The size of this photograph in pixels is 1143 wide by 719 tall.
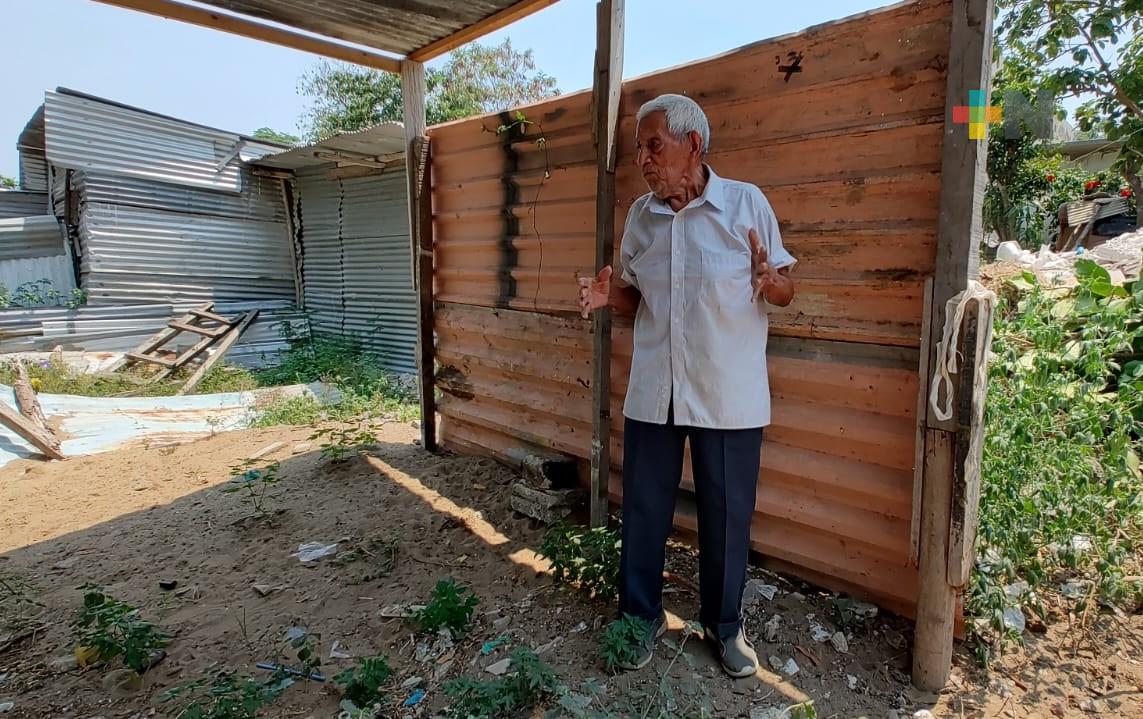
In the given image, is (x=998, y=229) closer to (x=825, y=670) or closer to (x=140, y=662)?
(x=825, y=670)

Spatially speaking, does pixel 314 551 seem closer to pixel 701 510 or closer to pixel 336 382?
pixel 701 510

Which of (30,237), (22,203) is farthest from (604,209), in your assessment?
(22,203)

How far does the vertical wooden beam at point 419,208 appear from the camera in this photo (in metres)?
4.77

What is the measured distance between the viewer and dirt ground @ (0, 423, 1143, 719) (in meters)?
2.26

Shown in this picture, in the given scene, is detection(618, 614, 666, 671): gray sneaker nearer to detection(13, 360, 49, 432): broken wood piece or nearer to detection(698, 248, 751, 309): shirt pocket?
detection(698, 248, 751, 309): shirt pocket

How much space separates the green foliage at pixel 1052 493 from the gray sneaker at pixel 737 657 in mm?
892

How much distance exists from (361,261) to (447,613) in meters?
8.97

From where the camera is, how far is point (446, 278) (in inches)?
192

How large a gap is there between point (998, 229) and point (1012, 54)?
773 cm

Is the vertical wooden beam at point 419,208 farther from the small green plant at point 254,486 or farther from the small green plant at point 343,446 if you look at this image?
the small green plant at point 254,486

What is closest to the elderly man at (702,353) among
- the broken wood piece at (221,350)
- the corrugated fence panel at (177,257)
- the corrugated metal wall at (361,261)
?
the corrugated metal wall at (361,261)

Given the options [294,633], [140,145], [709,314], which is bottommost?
[294,633]

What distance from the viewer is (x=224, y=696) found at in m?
2.28

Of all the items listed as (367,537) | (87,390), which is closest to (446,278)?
(367,537)
